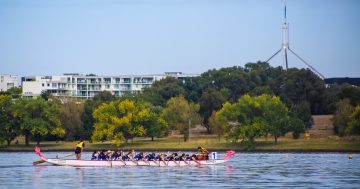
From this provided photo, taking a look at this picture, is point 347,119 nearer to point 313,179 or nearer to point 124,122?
point 124,122

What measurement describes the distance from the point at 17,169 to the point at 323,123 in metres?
92.1

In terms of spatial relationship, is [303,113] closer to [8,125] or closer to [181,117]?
[181,117]

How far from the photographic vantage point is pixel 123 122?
15138 cm

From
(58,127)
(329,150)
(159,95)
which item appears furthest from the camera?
(159,95)

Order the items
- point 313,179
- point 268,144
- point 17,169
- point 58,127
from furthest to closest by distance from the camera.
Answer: point 58,127 → point 268,144 → point 17,169 → point 313,179

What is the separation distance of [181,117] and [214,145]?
683 inches

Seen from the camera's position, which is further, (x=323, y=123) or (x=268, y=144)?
(x=323, y=123)

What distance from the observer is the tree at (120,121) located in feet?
495

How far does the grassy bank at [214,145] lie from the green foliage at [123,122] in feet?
6.36

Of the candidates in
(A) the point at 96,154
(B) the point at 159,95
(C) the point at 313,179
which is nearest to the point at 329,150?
(A) the point at 96,154

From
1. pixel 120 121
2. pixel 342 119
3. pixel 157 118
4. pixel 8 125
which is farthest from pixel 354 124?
pixel 8 125

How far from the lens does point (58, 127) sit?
518 ft

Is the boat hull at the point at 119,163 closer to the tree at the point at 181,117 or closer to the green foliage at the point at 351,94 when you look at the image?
the tree at the point at 181,117

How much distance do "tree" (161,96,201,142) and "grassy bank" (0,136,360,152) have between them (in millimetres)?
2433
